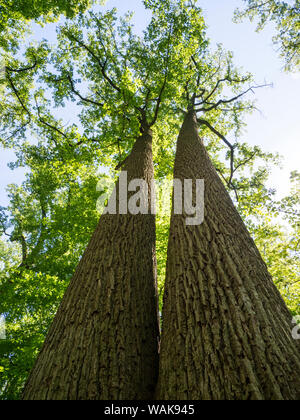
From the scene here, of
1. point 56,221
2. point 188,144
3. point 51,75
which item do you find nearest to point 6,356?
point 56,221

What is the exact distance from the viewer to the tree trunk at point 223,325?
1.29 meters

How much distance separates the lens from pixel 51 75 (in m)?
8.29

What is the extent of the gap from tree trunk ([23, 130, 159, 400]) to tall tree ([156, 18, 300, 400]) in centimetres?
26

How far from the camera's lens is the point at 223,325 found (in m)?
1.57

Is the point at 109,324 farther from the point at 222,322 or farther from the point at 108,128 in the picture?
the point at 108,128

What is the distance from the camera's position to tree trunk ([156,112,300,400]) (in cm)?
129

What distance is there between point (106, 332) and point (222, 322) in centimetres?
99
